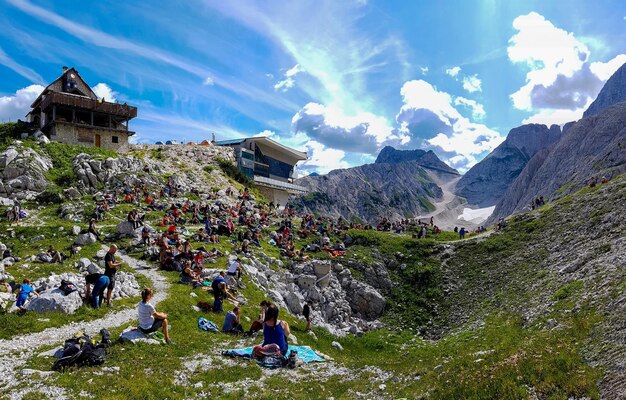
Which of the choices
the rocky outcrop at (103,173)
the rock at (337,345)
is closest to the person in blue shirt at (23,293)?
the rock at (337,345)

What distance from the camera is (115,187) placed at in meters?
49.9

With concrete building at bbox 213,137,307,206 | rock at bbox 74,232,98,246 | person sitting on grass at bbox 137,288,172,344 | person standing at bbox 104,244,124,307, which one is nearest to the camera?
person sitting on grass at bbox 137,288,172,344

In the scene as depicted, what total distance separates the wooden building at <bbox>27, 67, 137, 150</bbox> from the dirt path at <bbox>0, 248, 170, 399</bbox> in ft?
162

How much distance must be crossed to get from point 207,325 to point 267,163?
7115 cm

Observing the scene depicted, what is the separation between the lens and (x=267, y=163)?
8925 cm

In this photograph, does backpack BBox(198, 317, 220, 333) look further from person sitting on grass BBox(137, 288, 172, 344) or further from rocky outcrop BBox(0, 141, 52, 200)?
rocky outcrop BBox(0, 141, 52, 200)

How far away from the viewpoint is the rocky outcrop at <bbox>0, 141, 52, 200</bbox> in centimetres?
4379

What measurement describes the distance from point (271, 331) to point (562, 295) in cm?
1625

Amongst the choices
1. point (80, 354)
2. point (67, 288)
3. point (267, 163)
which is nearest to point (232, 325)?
point (67, 288)

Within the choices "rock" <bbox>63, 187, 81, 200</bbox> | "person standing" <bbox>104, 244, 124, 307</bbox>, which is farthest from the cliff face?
"person standing" <bbox>104, 244, 124, 307</bbox>

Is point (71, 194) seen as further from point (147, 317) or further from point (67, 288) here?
point (147, 317)

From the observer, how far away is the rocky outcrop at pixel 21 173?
43787 mm

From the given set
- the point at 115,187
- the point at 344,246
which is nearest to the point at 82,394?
the point at 344,246

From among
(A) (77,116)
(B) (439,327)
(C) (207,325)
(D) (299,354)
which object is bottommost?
(B) (439,327)
